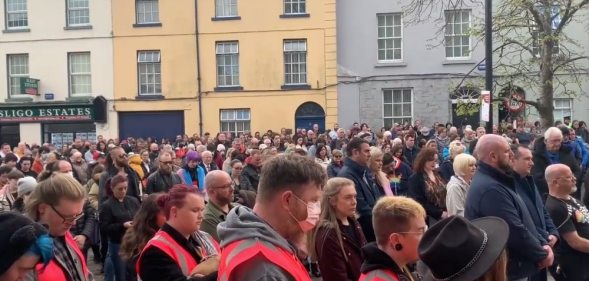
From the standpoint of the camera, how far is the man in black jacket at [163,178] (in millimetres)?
10383

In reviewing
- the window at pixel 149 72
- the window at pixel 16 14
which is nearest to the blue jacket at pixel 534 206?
the window at pixel 149 72

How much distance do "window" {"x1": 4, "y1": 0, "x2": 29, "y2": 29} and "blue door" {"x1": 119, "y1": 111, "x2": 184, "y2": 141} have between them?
21.7 ft

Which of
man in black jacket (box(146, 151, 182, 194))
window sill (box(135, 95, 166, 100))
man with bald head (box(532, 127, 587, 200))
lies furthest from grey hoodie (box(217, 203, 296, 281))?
window sill (box(135, 95, 166, 100))

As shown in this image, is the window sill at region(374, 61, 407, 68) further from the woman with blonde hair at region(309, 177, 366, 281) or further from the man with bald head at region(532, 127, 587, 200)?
the woman with blonde hair at region(309, 177, 366, 281)

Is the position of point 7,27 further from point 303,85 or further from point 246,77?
point 303,85

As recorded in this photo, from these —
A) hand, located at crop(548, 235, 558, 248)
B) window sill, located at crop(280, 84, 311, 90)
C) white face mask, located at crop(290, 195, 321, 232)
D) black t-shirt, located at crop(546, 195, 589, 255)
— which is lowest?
hand, located at crop(548, 235, 558, 248)

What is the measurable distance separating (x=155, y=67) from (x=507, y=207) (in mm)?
24765

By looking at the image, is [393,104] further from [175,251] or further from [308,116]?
[175,251]

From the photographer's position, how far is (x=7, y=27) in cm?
3003

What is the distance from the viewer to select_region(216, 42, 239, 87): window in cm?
2825

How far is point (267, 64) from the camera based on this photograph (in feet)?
91.6

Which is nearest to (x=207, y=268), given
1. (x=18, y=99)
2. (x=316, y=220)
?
(x=316, y=220)

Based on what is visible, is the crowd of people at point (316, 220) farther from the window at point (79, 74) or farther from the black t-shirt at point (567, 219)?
the window at point (79, 74)

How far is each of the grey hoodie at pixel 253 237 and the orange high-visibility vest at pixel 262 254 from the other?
2cm
